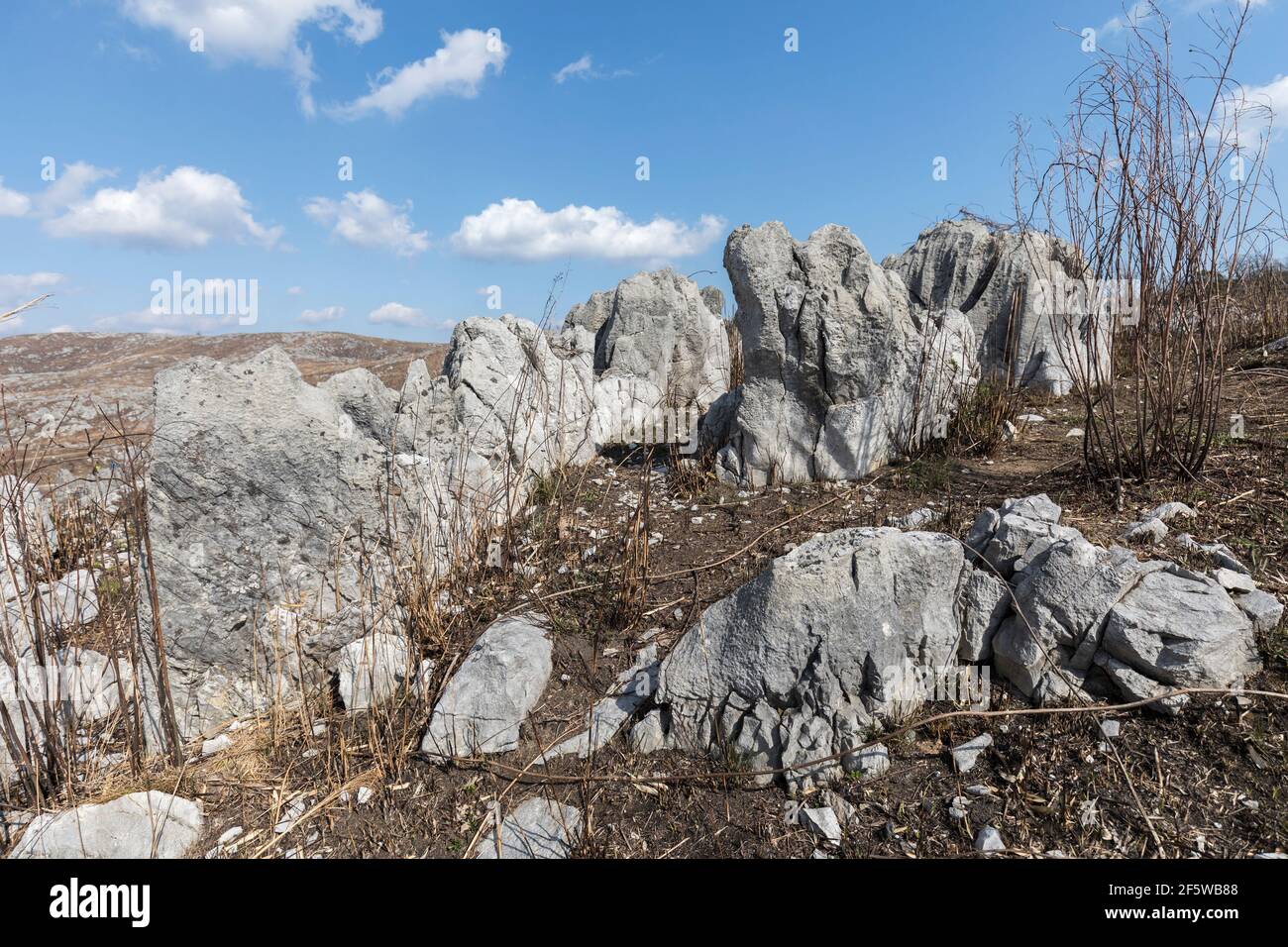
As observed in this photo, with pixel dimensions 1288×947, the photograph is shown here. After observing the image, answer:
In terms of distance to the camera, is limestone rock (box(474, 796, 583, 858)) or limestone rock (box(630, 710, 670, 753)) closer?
limestone rock (box(474, 796, 583, 858))

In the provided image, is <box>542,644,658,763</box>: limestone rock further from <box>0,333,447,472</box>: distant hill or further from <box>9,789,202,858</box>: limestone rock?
<box>0,333,447,472</box>: distant hill

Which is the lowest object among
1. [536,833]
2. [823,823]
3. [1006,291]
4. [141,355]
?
[536,833]

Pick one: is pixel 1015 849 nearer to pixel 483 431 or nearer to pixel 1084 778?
pixel 1084 778

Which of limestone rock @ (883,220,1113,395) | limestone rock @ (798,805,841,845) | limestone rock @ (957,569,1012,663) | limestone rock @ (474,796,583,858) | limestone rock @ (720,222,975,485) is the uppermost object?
limestone rock @ (883,220,1113,395)

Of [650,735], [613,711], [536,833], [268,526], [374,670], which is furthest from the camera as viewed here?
[268,526]

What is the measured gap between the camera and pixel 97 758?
2.85 meters

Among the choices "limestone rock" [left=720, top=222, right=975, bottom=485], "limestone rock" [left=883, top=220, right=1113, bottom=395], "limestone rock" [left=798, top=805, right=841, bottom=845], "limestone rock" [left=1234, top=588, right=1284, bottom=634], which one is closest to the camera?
"limestone rock" [left=798, top=805, right=841, bottom=845]

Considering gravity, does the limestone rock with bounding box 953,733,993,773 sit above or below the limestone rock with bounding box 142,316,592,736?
below

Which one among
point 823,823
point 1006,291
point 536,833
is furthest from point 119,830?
point 1006,291

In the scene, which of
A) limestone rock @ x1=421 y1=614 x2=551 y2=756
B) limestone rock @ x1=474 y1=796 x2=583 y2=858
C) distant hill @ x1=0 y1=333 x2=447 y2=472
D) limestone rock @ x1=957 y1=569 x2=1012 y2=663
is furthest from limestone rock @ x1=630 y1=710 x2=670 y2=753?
distant hill @ x1=0 y1=333 x2=447 y2=472

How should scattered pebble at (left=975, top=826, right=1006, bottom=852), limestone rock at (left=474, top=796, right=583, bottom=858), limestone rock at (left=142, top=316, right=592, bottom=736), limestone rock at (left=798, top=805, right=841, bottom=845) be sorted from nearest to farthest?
scattered pebble at (left=975, top=826, right=1006, bottom=852) → limestone rock at (left=798, top=805, right=841, bottom=845) → limestone rock at (left=474, top=796, right=583, bottom=858) → limestone rock at (left=142, top=316, right=592, bottom=736)

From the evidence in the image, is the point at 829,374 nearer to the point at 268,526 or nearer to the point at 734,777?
the point at 734,777

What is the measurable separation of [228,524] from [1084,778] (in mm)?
3591

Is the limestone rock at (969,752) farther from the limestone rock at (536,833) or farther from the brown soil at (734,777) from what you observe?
the limestone rock at (536,833)
